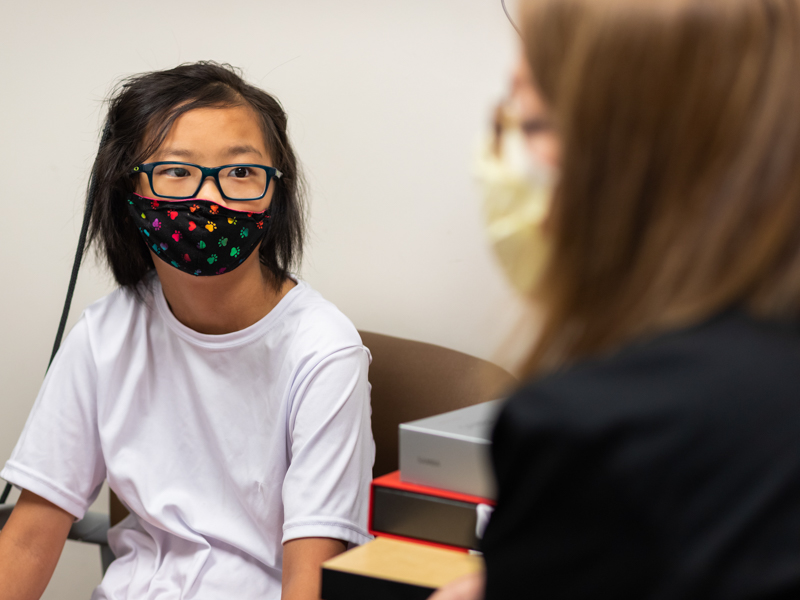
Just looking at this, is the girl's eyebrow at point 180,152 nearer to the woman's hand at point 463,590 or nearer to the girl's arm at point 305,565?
the girl's arm at point 305,565

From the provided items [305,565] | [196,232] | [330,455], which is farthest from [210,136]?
[305,565]

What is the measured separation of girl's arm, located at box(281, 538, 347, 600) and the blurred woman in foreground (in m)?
0.64

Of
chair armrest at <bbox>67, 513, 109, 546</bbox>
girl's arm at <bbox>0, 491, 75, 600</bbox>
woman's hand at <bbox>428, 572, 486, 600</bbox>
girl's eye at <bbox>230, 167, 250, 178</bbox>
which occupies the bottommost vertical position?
chair armrest at <bbox>67, 513, 109, 546</bbox>

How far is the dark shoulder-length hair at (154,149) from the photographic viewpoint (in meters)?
1.22

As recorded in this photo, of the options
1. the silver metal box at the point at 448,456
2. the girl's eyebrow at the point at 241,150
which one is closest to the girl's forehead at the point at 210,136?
the girl's eyebrow at the point at 241,150

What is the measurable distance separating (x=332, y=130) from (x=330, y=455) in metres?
0.78

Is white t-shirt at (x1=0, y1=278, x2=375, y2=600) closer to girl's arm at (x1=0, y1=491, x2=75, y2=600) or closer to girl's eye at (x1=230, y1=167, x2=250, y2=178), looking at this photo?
girl's arm at (x1=0, y1=491, x2=75, y2=600)

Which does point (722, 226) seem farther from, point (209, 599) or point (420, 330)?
point (420, 330)

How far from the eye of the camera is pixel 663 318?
0.44m

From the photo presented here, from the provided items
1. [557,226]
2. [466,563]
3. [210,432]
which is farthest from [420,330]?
[557,226]

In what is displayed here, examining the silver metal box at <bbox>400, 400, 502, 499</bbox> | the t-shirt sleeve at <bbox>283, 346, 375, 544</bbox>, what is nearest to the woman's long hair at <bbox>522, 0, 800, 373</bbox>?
the silver metal box at <bbox>400, 400, 502, 499</bbox>

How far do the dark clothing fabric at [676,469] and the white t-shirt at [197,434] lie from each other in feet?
2.35

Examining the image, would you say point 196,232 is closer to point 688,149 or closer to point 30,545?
point 30,545

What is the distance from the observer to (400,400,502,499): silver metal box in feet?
2.62
